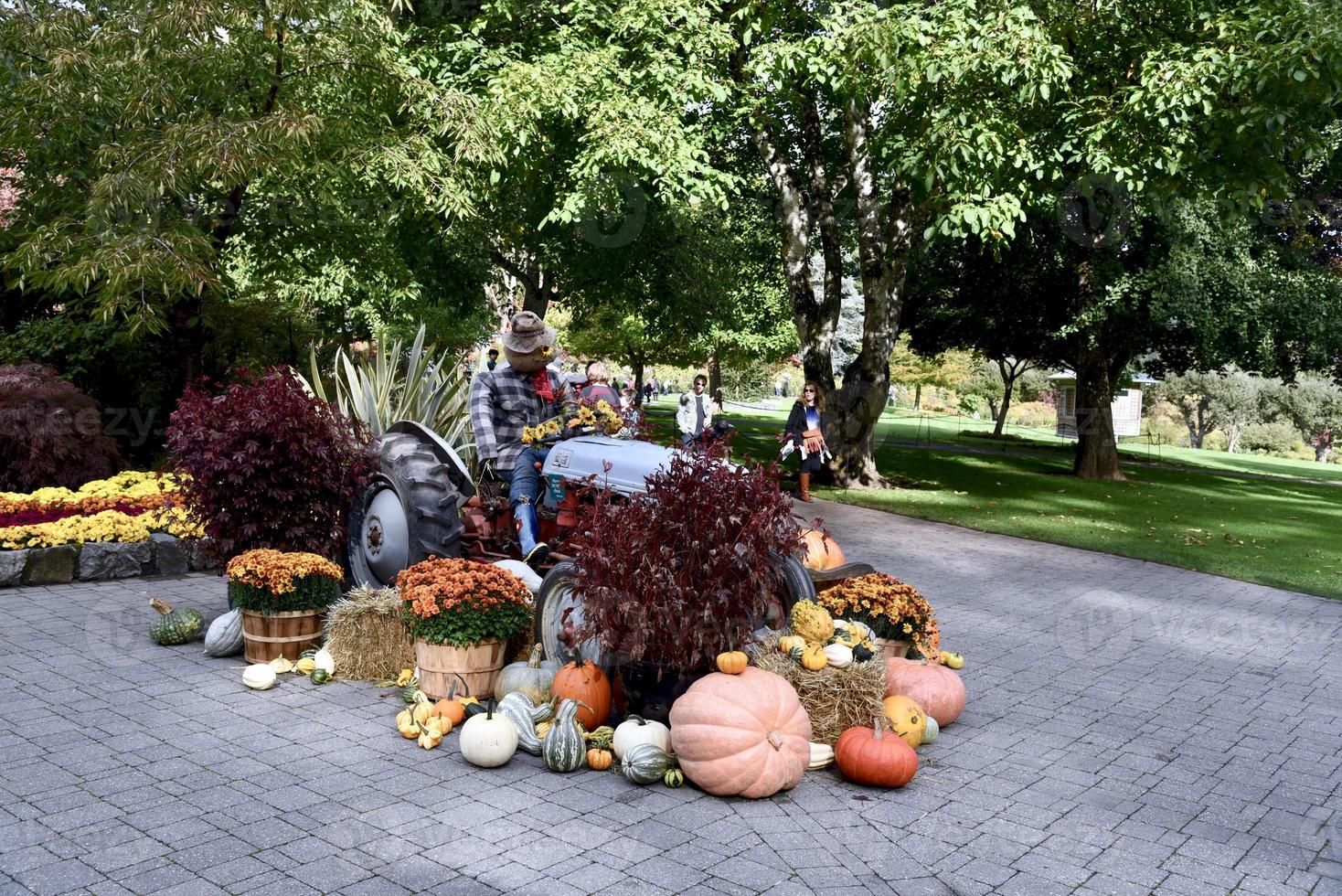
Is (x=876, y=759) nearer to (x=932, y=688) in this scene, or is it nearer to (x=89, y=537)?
(x=932, y=688)

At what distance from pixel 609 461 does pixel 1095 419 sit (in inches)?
741

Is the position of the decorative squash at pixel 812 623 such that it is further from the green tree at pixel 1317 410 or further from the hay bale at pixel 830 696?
the green tree at pixel 1317 410

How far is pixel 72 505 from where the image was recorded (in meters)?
10.2

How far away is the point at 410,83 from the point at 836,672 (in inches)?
373

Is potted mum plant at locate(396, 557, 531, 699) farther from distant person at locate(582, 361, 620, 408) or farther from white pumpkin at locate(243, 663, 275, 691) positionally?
distant person at locate(582, 361, 620, 408)

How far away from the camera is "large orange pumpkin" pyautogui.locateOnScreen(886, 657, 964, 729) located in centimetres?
616

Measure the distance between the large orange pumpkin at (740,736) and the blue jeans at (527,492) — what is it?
220 cm

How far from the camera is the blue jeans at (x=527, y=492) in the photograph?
7.14 m

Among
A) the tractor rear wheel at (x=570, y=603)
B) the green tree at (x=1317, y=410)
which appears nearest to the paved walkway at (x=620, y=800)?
the tractor rear wheel at (x=570, y=603)

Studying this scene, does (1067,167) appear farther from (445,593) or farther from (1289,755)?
(445,593)

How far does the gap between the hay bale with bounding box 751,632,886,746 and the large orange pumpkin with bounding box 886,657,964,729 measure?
1.59ft

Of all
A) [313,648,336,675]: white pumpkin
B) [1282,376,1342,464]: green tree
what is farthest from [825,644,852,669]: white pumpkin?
[1282,376,1342,464]: green tree

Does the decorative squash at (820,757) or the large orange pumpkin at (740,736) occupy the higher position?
the large orange pumpkin at (740,736)

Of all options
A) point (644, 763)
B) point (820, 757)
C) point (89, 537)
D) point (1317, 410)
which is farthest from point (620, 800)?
point (1317, 410)
